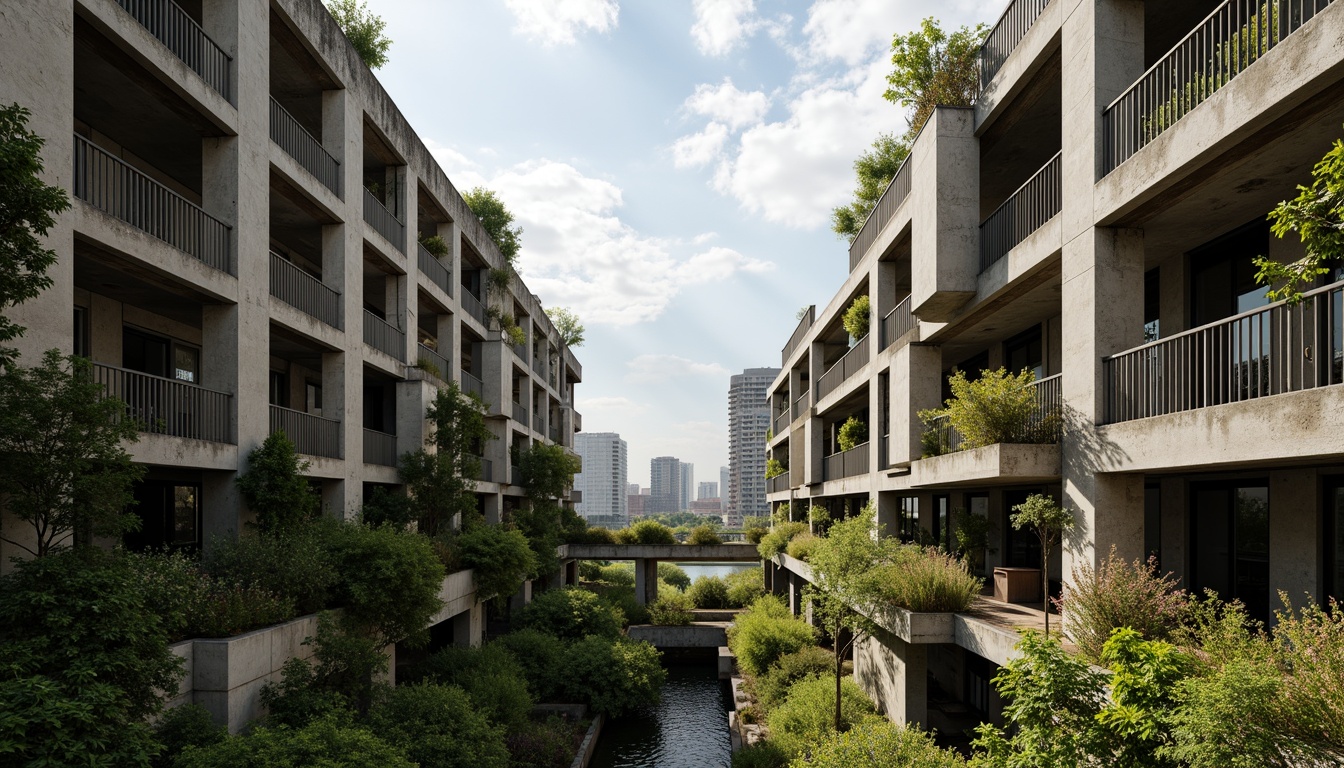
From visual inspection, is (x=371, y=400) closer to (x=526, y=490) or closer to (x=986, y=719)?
(x=526, y=490)

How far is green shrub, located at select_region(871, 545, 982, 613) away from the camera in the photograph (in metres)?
14.7

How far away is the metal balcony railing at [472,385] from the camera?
29498 millimetres

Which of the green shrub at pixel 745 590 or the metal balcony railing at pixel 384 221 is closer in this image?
the metal balcony railing at pixel 384 221

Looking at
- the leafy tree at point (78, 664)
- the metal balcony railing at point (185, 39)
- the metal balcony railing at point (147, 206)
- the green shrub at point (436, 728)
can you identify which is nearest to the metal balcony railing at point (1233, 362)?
the green shrub at point (436, 728)

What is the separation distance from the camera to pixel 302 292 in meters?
18.2

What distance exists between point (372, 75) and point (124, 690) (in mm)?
18192

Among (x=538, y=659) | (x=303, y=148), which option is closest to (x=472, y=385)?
(x=538, y=659)

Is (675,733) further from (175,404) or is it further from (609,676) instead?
(175,404)

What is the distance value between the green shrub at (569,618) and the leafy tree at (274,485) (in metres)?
14.3

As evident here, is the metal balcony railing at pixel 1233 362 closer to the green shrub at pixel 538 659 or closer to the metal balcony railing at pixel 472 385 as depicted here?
the green shrub at pixel 538 659

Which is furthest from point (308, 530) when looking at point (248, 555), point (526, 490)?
point (526, 490)

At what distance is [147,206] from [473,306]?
17540 mm

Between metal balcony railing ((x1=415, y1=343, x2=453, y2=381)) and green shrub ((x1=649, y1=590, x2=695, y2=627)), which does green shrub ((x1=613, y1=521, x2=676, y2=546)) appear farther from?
metal balcony railing ((x1=415, y1=343, x2=453, y2=381))

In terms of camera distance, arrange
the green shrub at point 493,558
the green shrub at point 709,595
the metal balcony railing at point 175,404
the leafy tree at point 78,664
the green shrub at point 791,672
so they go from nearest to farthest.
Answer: the leafy tree at point 78,664, the metal balcony railing at point 175,404, the green shrub at point 791,672, the green shrub at point 493,558, the green shrub at point 709,595
